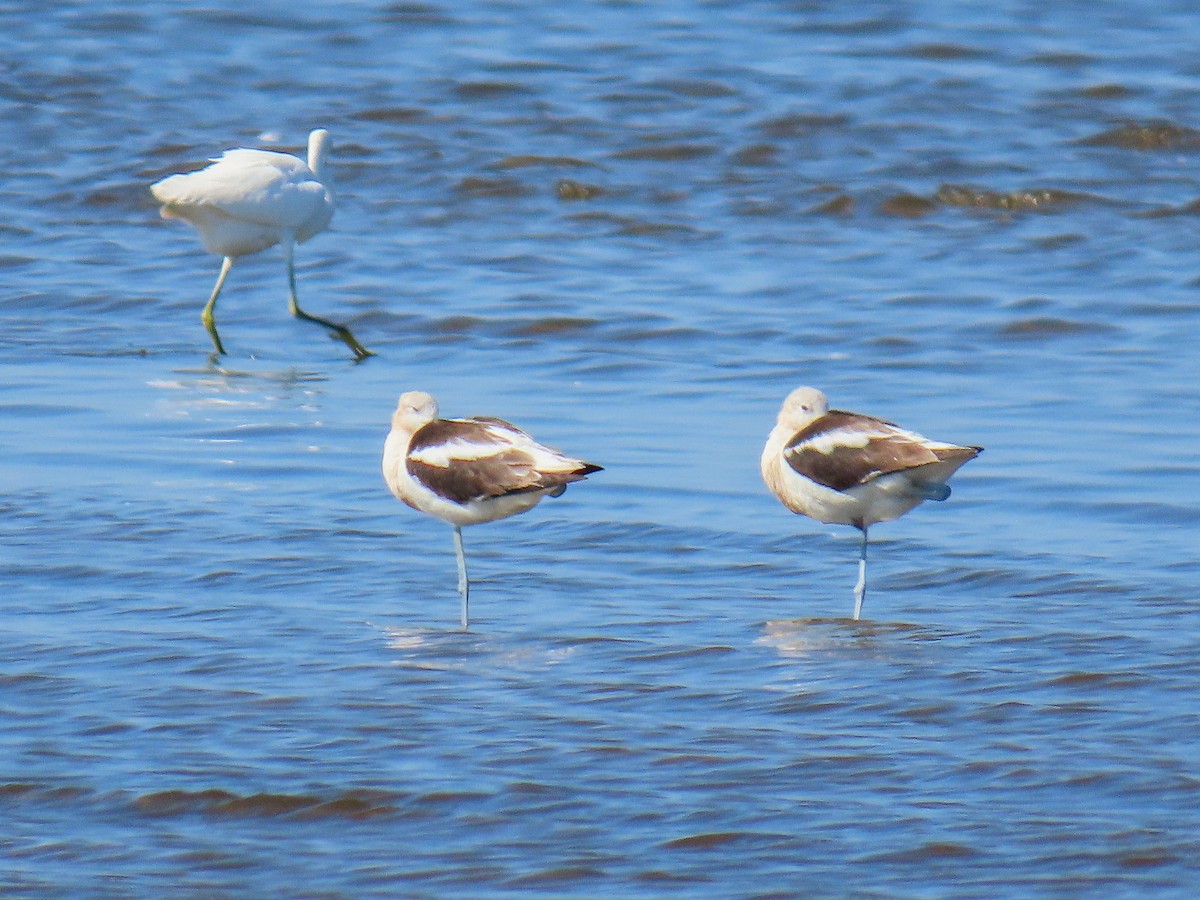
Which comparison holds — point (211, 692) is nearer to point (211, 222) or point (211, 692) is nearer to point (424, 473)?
point (424, 473)

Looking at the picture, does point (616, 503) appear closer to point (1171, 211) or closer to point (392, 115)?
point (1171, 211)

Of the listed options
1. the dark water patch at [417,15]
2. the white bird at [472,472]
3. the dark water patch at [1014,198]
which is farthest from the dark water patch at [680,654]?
the dark water patch at [417,15]

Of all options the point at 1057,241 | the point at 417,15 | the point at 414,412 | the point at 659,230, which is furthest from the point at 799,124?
the point at 414,412

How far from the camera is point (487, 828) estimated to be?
523 centimetres

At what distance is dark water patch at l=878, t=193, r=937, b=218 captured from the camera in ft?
54.1

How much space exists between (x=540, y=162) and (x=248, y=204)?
4.94 m

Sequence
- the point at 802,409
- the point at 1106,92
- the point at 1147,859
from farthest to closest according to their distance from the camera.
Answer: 1. the point at 1106,92
2. the point at 802,409
3. the point at 1147,859

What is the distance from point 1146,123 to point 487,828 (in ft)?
50.5

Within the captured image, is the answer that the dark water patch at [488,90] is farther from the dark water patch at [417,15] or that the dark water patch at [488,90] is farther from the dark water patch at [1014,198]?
the dark water patch at [1014,198]

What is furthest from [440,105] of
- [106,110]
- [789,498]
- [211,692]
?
[211,692]

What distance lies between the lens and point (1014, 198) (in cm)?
1681

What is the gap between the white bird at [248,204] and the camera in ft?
44.2

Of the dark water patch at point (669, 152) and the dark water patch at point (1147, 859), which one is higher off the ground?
the dark water patch at point (1147, 859)

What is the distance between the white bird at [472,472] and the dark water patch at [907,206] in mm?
9461
